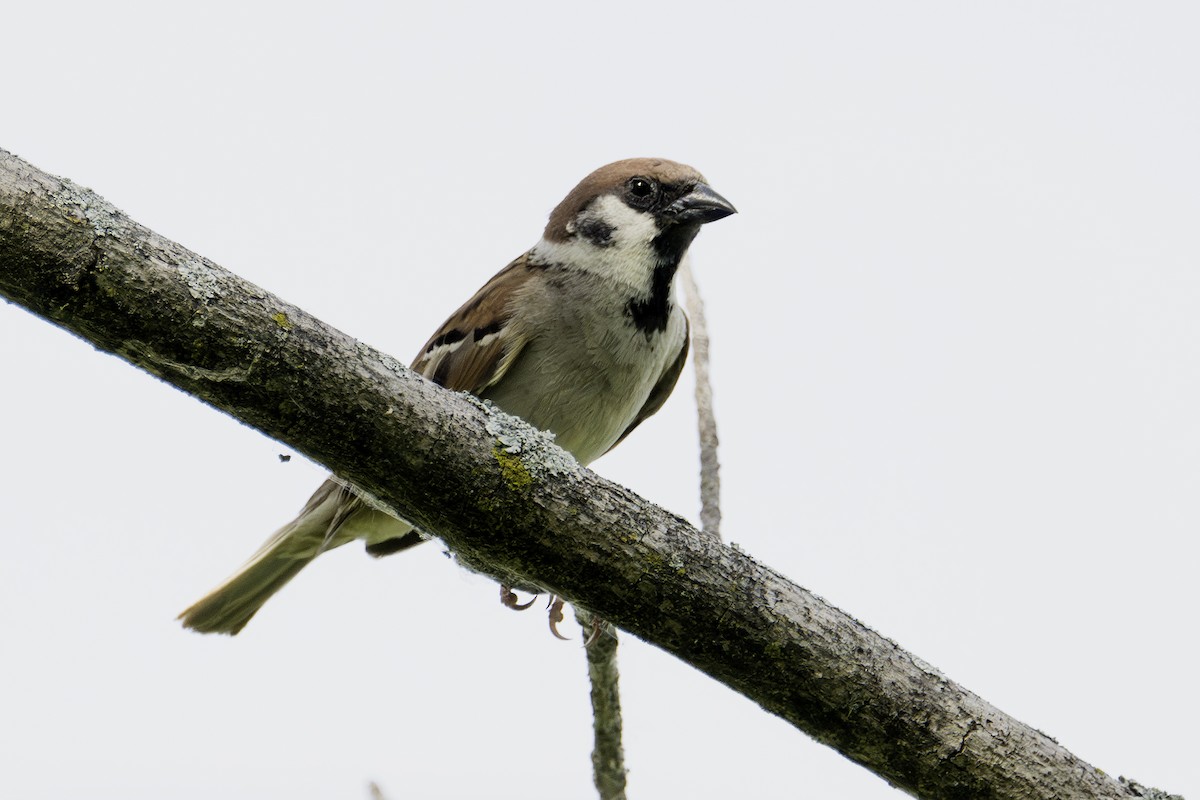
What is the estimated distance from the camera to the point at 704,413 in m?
3.63

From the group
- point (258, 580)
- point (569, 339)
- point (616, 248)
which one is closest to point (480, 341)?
point (569, 339)

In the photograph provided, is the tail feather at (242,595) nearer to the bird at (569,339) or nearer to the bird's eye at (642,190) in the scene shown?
the bird at (569,339)

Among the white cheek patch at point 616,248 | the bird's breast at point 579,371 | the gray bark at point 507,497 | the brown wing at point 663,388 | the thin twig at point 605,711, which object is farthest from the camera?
the brown wing at point 663,388

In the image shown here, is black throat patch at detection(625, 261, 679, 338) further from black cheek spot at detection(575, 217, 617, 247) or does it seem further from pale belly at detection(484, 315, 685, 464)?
black cheek spot at detection(575, 217, 617, 247)

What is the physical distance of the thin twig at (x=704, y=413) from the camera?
3473mm

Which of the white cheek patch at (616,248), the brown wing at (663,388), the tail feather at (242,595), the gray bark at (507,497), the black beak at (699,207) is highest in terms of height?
the black beak at (699,207)

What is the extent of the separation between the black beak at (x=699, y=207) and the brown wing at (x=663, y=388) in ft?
1.21

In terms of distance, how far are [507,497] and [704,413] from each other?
Answer: 5.05 feet

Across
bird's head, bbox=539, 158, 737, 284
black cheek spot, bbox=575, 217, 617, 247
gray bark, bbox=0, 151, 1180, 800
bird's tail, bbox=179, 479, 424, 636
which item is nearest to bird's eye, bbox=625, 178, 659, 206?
bird's head, bbox=539, 158, 737, 284

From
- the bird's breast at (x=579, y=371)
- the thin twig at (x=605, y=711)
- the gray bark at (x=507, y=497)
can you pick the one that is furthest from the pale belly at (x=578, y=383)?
the gray bark at (x=507, y=497)

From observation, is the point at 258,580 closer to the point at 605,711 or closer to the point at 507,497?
the point at 605,711

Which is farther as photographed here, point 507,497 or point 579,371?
point 579,371

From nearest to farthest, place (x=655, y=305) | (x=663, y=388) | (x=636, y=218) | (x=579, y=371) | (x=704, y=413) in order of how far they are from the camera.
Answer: (x=704, y=413)
(x=579, y=371)
(x=655, y=305)
(x=636, y=218)
(x=663, y=388)

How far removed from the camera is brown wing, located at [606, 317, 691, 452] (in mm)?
4219
